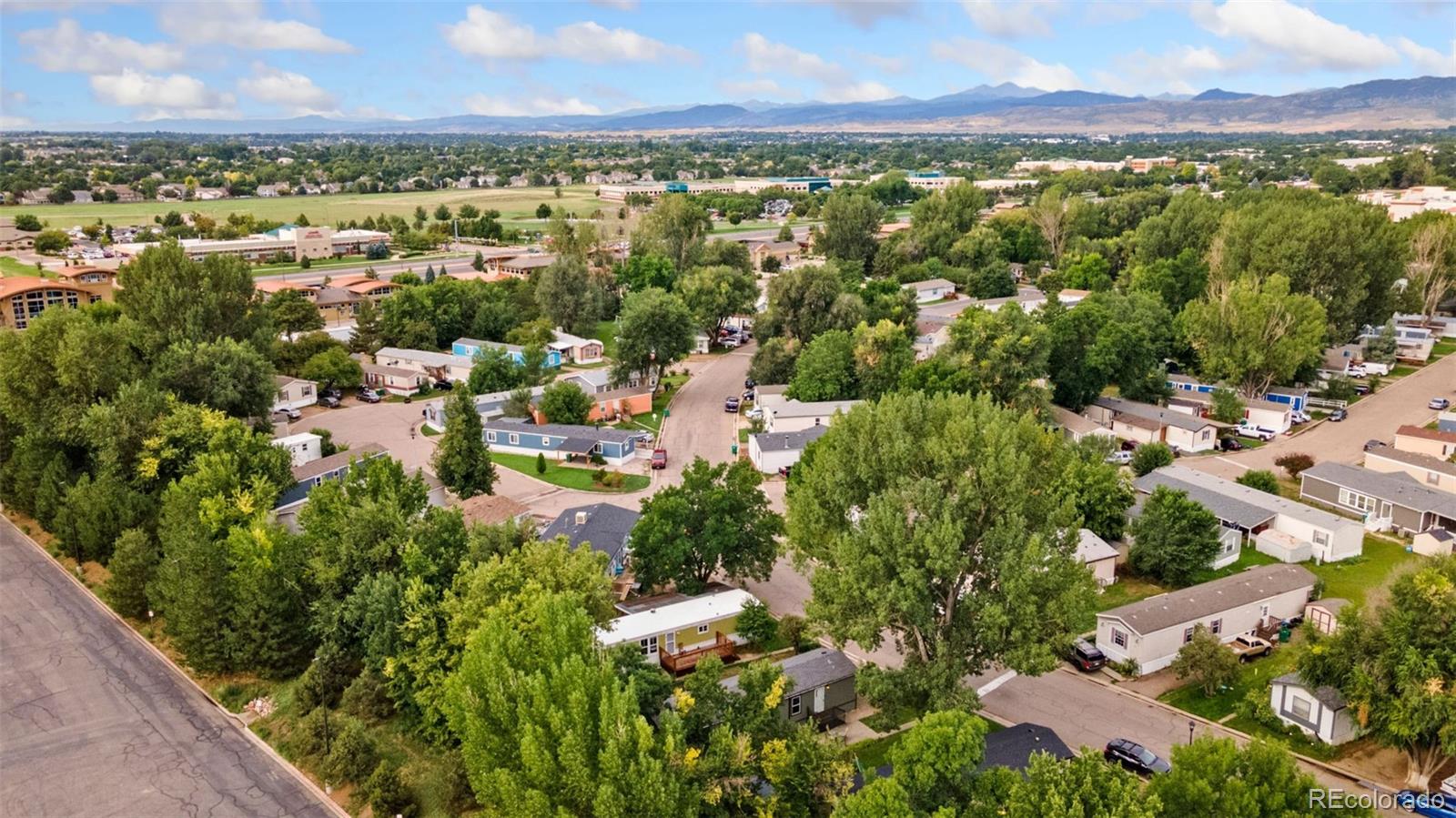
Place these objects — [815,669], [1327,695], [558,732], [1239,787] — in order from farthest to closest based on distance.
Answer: [815,669] < [1327,695] < [558,732] < [1239,787]

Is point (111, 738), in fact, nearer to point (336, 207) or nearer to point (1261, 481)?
point (1261, 481)

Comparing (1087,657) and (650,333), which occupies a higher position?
(650,333)

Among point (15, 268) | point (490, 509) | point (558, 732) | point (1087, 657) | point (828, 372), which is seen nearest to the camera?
point (558, 732)

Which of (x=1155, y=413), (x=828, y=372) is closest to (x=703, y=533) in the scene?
(x=828, y=372)

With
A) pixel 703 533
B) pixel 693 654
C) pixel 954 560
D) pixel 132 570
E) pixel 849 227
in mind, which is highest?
pixel 849 227

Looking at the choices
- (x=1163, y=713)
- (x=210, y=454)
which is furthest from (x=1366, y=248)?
(x=210, y=454)

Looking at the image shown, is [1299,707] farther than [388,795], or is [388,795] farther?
[1299,707]

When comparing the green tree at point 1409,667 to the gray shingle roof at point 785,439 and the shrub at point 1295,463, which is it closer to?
the shrub at point 1295,463
